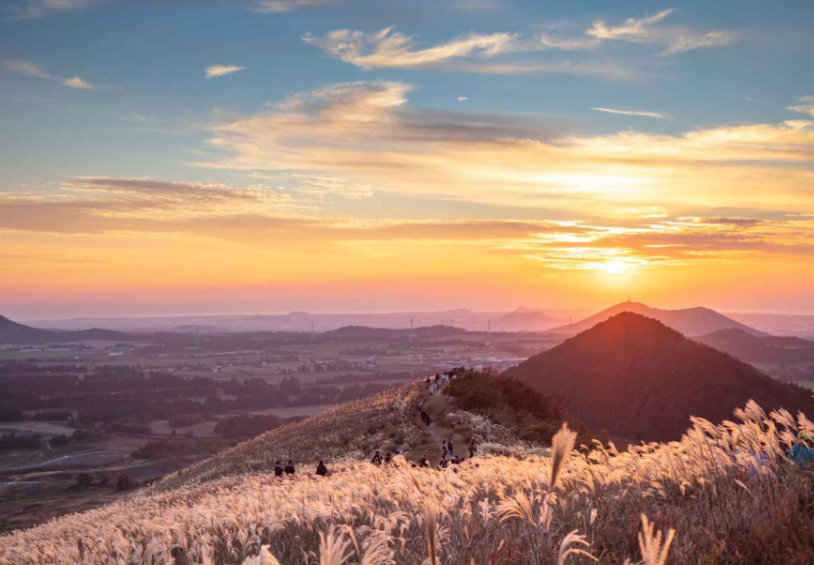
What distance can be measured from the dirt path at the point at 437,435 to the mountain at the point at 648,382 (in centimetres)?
1994

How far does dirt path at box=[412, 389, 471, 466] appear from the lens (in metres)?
29.3

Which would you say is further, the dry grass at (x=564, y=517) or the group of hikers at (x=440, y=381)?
the group of hikers at (x=440, y=381)

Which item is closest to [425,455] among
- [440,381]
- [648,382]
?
[440,381]

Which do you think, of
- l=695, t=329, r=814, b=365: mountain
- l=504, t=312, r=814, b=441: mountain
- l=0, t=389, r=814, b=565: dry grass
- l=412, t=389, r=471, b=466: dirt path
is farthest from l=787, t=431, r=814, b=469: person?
l=695, t=329, r=814, b=365: mountain

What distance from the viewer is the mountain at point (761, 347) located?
427 ft

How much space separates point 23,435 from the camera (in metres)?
116

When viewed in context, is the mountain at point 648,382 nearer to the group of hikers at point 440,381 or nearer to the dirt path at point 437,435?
the group of hikers at point 440,381

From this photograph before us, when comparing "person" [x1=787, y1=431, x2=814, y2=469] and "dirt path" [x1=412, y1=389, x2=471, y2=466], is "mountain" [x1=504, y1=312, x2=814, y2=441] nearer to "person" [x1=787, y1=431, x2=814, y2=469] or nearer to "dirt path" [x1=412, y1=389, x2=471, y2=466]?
"dirt path" [x1=412, y1=389, x2=471, y2=466]

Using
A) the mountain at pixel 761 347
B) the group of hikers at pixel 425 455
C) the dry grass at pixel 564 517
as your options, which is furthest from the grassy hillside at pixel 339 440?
the mountain at pixel 761 347

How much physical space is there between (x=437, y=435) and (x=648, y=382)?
3679cm

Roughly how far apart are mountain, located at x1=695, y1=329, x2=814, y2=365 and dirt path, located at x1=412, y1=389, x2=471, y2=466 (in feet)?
336

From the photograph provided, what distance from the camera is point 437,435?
32.5 meters

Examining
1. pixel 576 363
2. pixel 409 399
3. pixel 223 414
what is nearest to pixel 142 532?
pixel 409 399

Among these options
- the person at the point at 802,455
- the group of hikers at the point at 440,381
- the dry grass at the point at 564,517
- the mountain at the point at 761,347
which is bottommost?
the mountain at the point at 761,347
